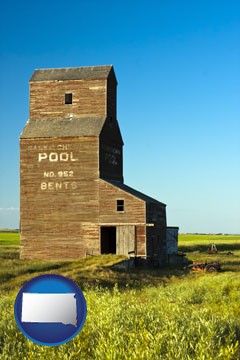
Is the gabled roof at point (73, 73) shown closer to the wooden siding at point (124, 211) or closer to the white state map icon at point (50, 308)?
the wooden siding at point (124, 211)

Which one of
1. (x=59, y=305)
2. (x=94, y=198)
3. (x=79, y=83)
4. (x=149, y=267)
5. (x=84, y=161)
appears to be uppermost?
(x=79, y=83)

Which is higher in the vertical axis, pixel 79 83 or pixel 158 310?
pixel 79 83

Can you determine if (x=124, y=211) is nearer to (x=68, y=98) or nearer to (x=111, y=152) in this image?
(x=111, y=152)

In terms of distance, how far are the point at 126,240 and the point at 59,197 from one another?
243 inches

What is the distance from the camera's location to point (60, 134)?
42.6 meters

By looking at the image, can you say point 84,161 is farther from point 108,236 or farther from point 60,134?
point 108,236

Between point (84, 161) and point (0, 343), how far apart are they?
3245cm

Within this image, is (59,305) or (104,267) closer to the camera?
(59,305)

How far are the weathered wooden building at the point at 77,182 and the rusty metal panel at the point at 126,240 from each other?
7 cm

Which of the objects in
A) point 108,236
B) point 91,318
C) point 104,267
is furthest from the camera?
point 108,236

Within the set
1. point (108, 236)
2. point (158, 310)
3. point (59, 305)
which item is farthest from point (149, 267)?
point (59, 305)

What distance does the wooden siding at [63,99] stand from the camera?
143ft

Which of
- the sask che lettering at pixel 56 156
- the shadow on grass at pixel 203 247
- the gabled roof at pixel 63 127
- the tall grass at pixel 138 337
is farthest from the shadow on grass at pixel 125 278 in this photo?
the shadow on grass at pixel 203 247

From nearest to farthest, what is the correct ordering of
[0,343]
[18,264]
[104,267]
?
[0,343] → [104,267] → [18,264]
